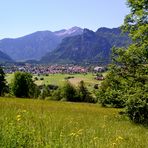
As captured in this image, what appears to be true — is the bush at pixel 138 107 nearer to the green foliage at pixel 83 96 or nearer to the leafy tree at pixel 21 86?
the leafy tree at pixel 21 86

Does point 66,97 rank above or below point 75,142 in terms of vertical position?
below

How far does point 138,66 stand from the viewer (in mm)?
28906

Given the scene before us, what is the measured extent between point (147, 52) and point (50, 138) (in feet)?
60.7

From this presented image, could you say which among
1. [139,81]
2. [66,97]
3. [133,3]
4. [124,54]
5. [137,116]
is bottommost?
[66,97]

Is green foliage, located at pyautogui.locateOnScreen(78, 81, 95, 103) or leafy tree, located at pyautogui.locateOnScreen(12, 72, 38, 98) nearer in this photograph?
leafy tree, located at pyautogui.locateOnScreen(12, 72, 38, 98)

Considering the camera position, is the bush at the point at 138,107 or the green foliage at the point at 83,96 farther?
the green foliage at the point at 83,96

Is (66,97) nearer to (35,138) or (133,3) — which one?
(133,3)

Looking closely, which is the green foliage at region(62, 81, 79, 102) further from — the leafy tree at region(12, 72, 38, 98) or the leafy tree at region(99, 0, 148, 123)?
the leafy tree at region(99, 0, 148, 123)

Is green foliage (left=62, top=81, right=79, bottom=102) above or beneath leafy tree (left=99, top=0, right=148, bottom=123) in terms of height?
beneath

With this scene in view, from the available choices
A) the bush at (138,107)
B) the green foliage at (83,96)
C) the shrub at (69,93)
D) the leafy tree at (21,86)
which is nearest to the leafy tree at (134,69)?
the bush at (138,107)

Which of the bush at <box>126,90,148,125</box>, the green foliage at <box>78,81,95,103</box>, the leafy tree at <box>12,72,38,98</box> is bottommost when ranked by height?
the green foliage at <box>78,81,95,103</box>

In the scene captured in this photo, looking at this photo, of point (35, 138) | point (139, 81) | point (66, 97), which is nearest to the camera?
point (35, 138)

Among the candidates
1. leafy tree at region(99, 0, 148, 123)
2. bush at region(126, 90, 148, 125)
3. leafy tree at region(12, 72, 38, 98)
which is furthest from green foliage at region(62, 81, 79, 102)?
bush at region(126, 90, 148, 125)

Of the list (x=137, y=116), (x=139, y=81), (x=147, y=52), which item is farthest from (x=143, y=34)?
(x=137, y=116)
